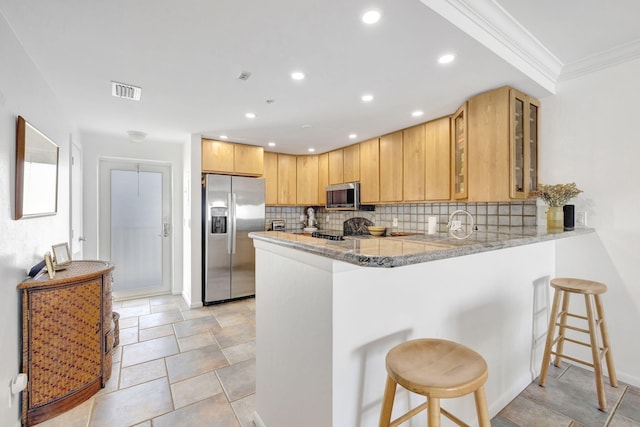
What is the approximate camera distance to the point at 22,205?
5.68ft

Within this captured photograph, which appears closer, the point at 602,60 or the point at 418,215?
the point at 602,60

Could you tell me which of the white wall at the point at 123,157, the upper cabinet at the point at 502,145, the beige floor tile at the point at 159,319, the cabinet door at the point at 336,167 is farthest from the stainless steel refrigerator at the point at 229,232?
the upper cabinet at the point at 502,145

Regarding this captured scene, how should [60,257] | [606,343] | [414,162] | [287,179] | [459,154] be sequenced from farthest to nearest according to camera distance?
[287,179], [414,162], [459,154], [60,257], [606,343]

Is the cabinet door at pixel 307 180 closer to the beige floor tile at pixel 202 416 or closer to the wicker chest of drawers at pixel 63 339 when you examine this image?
the wicker chest of drawers at pixel 63 339

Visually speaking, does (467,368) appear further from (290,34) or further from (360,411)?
(290,34)

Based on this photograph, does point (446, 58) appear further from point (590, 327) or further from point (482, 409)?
point (590, 327)

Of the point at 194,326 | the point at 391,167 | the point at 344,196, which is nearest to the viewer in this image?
the point at 194,326

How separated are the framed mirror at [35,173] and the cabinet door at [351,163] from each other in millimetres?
3405

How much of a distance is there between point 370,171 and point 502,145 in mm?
1918

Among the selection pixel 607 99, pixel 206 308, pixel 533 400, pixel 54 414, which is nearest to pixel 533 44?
pixel 607 99

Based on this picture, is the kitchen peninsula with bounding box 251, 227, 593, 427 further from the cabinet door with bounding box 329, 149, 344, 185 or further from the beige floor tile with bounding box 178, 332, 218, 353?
the cabinet door with bounding box 329, 149, 344, 185

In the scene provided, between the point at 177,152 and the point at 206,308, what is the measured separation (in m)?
2.43

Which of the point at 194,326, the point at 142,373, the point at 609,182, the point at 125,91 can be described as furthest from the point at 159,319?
the point at 609,182

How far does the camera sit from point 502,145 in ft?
7.54
